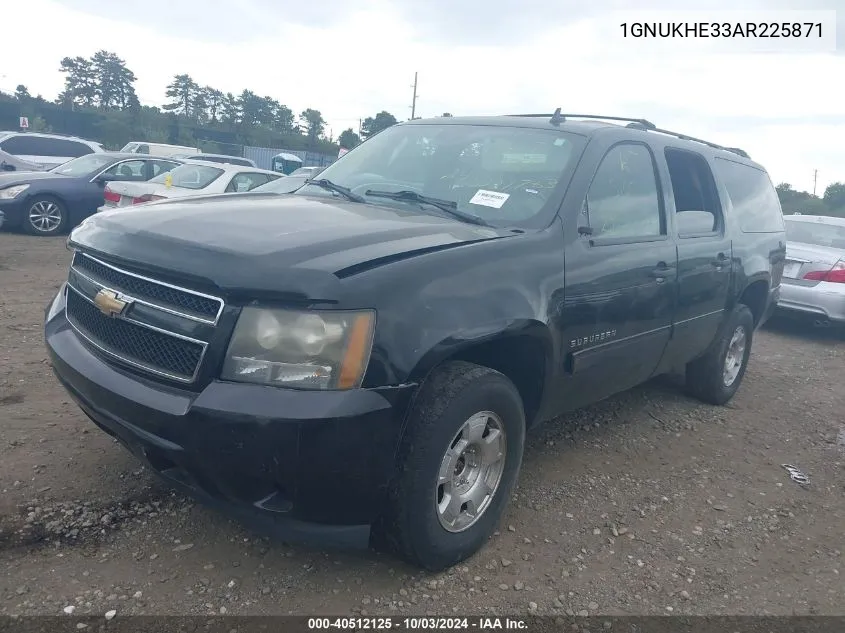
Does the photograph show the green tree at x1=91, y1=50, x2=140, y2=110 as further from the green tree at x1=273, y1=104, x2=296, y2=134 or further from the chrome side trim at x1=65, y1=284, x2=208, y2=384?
the chrome side trim at x1=65, y1=284, x2=208, y2=384

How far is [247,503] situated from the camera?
2338 millimetres

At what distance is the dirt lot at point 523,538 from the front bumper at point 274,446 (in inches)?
15.8

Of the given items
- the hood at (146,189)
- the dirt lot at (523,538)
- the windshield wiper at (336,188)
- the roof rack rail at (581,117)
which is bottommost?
the dirt lot at (523,538)

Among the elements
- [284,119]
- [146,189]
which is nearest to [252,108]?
[284,119]

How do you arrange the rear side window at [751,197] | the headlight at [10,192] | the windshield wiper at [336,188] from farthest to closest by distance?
the headlight at [10,192]
the rear side window at [751,197]
the windshield wiper at [336,188]

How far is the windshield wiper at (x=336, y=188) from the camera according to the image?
3.57 meters

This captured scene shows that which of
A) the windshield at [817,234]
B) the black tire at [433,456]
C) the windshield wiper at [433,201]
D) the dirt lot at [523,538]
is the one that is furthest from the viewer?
the windshield at [817,234]

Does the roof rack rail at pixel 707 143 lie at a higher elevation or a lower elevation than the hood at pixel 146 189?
higher

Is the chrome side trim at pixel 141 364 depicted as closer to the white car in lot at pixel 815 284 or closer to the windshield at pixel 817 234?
the white car in lot at pixel 815 284

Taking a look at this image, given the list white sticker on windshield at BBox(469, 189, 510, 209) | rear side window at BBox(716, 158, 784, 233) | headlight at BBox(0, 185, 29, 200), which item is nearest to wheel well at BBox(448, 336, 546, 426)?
white sticker on windshield at BBox(469, 189, 510, 209)

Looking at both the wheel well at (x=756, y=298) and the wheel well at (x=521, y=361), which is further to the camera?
the wheel well at (x=756, y=298)

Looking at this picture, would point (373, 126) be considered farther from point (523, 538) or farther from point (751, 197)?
point (523, 538)

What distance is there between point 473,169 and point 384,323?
156cm

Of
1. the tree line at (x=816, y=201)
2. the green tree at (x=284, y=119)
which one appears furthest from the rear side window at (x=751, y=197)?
the green tree at (x=284, y=119)
